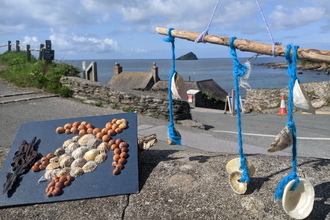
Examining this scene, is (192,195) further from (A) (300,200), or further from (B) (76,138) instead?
(B) (76,138)

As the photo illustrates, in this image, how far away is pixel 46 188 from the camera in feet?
10.3

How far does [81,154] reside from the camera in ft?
11.4

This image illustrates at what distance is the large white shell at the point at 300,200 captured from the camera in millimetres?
2441

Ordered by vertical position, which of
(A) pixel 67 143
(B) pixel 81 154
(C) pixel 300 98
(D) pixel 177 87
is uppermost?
(D) pixel 177 87

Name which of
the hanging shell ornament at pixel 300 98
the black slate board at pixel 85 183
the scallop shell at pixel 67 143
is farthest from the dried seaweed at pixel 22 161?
the hanging shell ornament at pixel 300 98

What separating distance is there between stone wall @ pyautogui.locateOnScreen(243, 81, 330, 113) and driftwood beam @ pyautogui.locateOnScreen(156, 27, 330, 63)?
459 inches

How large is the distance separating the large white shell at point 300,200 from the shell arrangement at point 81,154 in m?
1.65

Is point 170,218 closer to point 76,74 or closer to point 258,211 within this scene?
point 258,211

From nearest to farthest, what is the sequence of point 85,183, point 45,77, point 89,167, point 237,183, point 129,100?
point 237,183 < point 85,183 < point 89,167 < point 129,100 < point 45,77

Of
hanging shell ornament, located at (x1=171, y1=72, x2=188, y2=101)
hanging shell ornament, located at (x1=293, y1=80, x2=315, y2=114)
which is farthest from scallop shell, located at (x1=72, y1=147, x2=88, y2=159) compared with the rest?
hanging shell ornament, located at (x1=293, y1=80, x2=315, y2=114)

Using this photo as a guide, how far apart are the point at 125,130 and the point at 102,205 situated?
1001mm

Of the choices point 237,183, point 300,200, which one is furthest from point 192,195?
point 300,200

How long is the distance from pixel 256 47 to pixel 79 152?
7.07 feet

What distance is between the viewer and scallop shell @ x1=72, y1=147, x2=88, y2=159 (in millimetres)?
3463
